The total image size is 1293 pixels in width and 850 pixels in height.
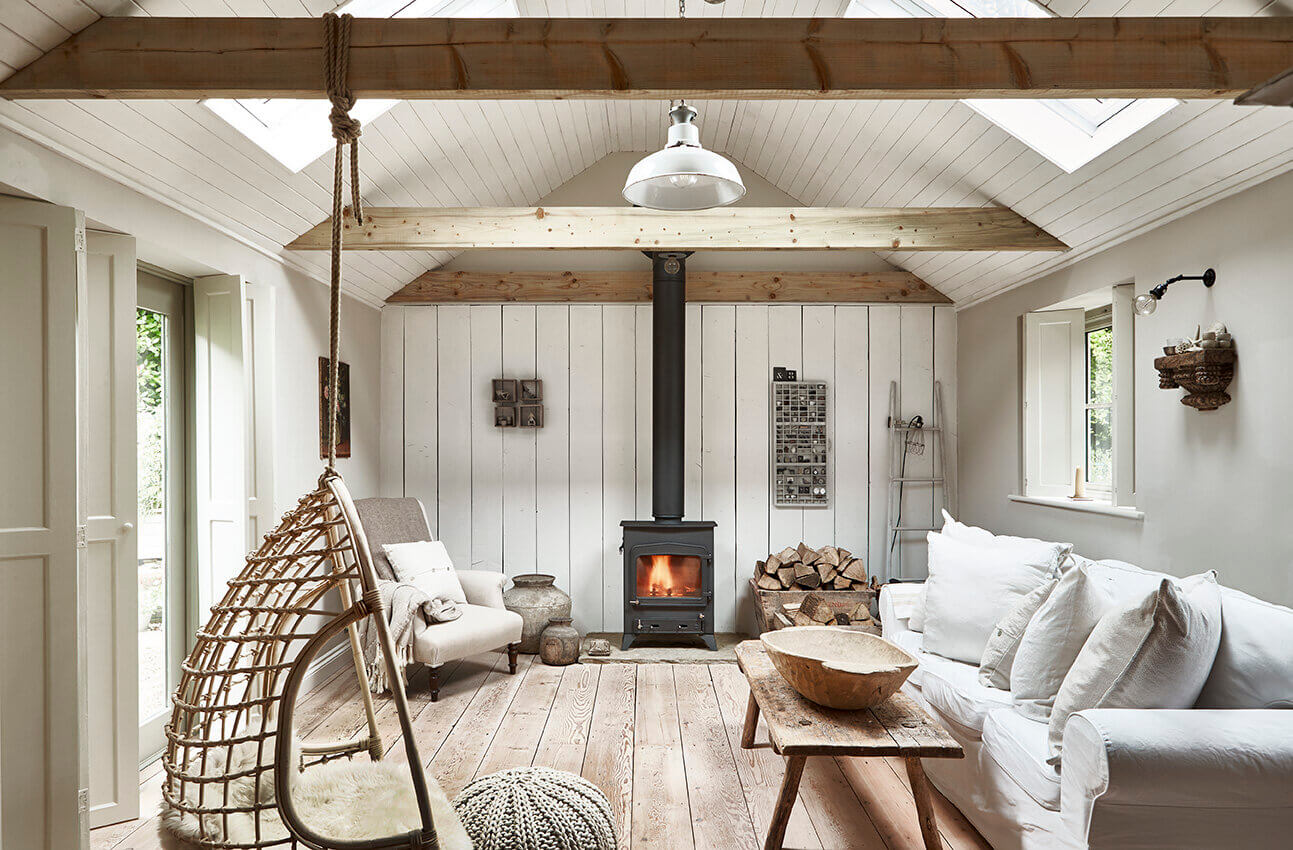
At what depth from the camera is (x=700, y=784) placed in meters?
3.02

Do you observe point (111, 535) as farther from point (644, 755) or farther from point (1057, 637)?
point (1057, 637)

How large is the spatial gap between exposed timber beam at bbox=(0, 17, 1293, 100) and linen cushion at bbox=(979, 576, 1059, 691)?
161cm

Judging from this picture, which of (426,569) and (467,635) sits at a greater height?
(426,569)

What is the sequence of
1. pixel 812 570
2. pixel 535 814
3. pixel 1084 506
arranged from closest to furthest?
1. pixel 535 814
2. pixel 1084 506
3. pixel 812 570

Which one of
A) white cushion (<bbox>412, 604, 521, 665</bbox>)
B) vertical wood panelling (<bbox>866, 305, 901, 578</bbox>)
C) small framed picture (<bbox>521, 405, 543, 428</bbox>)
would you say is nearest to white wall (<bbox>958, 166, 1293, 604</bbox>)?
vertical wood panelling (<bbox>866, 305, 901, 578</bbox>)

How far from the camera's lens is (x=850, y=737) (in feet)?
7.22

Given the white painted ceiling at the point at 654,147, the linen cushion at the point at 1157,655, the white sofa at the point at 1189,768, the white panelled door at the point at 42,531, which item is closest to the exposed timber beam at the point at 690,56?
the white painted ceiling at the point at 654,147

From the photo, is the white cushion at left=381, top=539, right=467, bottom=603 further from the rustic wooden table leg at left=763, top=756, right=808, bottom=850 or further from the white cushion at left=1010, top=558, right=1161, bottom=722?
the white cushion at left=1010, top=558, right=1161, bottom=722

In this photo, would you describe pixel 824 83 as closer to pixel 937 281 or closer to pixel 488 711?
pixel 488 711

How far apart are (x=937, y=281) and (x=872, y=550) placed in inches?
76.9

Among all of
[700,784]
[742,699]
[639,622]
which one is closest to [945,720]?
[700,784]

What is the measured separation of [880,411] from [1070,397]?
1361 mm

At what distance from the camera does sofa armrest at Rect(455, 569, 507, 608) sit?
15.1ft

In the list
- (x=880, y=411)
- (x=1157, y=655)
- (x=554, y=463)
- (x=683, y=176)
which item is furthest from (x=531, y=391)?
(x=1157, y=655)
